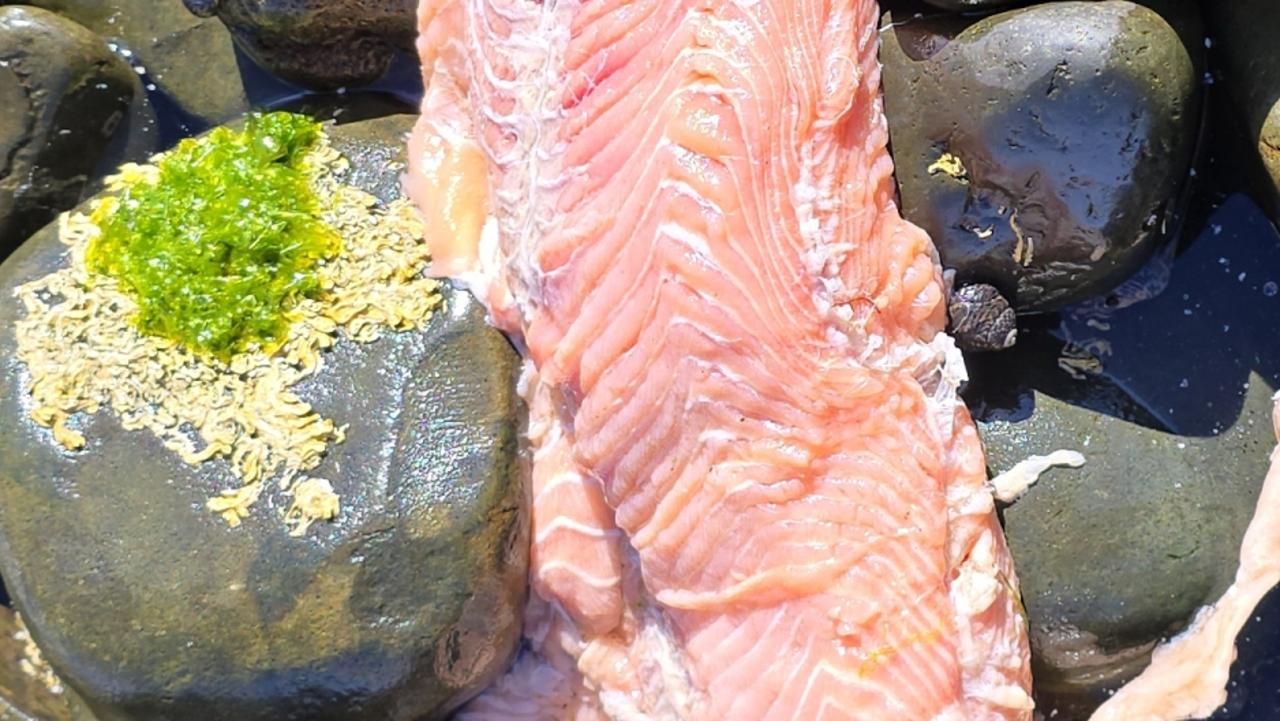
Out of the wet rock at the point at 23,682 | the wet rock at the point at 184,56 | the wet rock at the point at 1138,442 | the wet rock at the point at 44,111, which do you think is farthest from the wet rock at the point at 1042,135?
the wet rock at the point at 23,682

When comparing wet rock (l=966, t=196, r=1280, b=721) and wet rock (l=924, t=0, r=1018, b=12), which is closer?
wet rock (l=924, t=0, r=1018, b=12)

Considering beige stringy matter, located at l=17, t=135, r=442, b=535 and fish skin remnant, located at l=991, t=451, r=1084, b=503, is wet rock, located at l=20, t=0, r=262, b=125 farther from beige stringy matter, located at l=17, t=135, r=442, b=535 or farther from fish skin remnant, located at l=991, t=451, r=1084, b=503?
fish skin remnant, located at l=991, t=451, r=1084, b=503

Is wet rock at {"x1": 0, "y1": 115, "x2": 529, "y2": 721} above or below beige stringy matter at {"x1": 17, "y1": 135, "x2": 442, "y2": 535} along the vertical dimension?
below

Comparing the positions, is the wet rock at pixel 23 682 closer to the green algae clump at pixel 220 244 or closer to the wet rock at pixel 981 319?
the green algae clump at pixel 220 244

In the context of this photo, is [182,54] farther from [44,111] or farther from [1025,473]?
[1025,473]

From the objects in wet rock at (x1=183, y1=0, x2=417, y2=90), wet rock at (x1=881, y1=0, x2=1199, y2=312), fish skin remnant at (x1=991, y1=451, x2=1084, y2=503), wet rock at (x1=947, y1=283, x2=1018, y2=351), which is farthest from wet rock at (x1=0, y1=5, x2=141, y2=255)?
fish skin remnant at (x1=991, y1=451, x2=1084, y2=503)

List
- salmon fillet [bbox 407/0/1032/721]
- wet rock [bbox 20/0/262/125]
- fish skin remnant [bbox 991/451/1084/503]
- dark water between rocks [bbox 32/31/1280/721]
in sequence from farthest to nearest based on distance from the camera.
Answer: wet rock [bbox 20/0/262/125], dark water between rocks [bbox 32/31/1280/721], fish skin remnant [bbox 991/451/1084/503], salmon fillet [bbox 407/0/1032/721]
